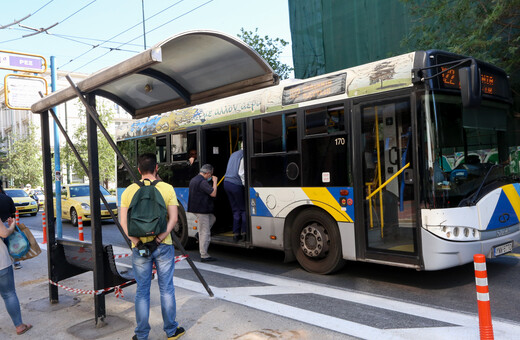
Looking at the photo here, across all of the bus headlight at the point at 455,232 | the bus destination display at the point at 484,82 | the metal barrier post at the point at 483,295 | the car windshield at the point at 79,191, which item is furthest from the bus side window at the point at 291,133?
the car windshield at the point at 79,191

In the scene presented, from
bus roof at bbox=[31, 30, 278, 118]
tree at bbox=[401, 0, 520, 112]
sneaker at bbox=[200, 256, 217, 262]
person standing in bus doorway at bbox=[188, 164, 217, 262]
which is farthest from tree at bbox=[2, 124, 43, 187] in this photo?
bus roof at bbox=[31, 30, 278, 118]

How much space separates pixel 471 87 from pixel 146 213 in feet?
12.3

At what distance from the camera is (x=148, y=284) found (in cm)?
399

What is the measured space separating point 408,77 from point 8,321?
5563 millimetres

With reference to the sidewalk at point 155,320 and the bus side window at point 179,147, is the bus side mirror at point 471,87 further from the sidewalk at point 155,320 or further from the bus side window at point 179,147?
the bus side window at point 179,147

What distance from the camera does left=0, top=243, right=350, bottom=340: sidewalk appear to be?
13.9 ft

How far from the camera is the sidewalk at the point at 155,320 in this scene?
4234 mm

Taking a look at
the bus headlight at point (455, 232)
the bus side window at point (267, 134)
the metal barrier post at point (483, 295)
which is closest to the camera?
the metal barrier post at point (483, 295)

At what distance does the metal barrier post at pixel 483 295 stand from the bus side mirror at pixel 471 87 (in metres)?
2.07

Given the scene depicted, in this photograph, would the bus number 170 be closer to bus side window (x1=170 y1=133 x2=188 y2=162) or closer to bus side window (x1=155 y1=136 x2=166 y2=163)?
bus side window (x1=170 y1=133 x2=188 y2=162)

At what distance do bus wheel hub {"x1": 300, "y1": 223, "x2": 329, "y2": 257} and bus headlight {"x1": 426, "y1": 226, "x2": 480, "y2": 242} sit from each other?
1.64 metres

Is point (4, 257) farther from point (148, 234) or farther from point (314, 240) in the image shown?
point (314, 240)

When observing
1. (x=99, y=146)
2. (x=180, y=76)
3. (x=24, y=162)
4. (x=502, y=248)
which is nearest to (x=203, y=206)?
(x=180, y=76)

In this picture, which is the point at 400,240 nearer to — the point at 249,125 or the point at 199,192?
A: the point at 249,125
